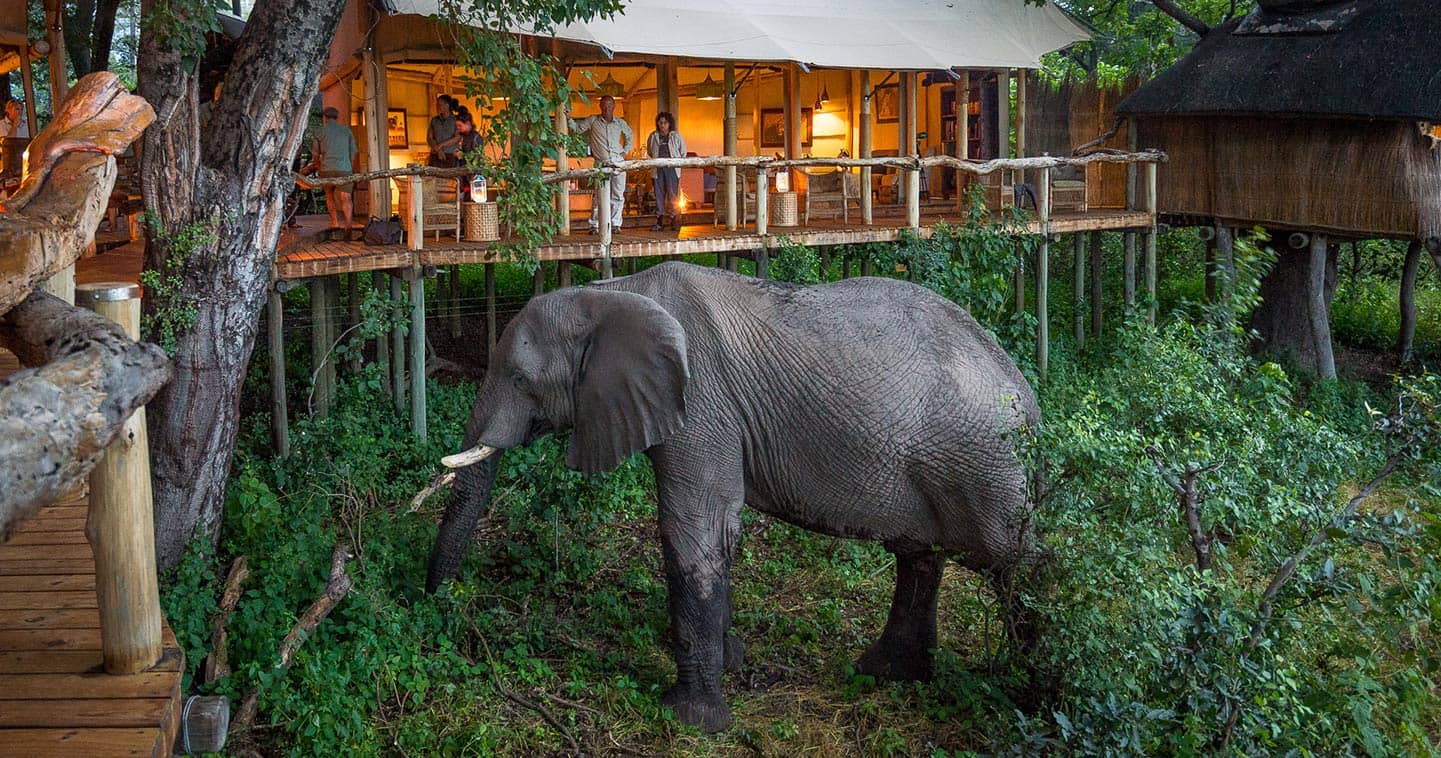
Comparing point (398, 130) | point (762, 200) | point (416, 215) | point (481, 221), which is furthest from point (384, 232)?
point (398, 130)

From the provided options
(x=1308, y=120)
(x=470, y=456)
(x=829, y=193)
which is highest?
(x=1308, y=120)

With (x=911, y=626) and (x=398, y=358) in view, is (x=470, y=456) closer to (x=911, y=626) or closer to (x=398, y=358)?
A: (x=911, y=626)

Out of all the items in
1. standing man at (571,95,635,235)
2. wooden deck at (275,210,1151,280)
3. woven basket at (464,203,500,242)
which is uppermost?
standing man at (571,95,635,235)

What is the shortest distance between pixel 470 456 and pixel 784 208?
657cm

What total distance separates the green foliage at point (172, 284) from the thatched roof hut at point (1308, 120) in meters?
10.3

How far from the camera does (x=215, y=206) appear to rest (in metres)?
7.36

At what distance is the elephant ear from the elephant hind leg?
1568 millimetres

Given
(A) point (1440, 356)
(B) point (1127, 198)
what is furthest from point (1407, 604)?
(A) point (1440, 356)

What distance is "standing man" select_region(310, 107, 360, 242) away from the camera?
11039mm

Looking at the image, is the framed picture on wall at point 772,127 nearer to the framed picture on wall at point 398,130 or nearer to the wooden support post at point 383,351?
the framed picture on wall at point 398,130

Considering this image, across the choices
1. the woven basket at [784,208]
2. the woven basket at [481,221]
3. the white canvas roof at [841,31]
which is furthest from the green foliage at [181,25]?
the woven basket at [784,208]

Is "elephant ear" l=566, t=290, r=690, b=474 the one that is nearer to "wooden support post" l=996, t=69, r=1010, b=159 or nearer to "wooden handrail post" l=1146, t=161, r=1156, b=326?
"wooden handrail post" l=1146, t=161, r=1156, b=326

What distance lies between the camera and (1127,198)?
47.6ft

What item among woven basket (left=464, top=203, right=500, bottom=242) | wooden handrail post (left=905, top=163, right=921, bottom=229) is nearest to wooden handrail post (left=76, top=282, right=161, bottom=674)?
woven basket (left=464, top=203, right=500, bottom=242)
